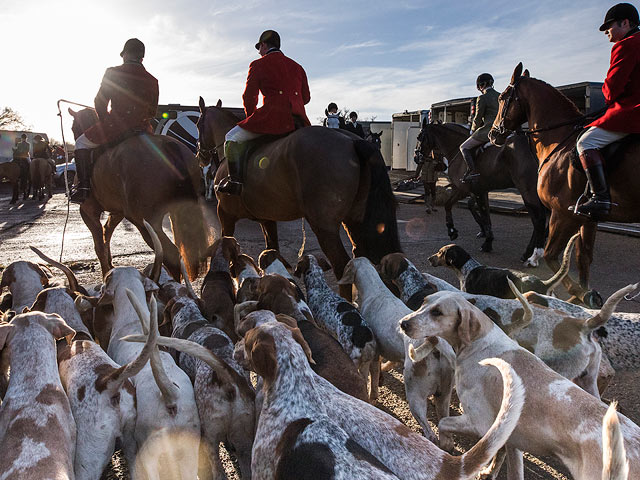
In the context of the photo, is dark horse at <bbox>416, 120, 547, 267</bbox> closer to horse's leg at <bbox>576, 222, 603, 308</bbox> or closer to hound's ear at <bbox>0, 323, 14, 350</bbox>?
horse's leg at <bbox>576, 222, 603, 308</bbox>

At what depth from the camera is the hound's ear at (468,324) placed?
2.74m

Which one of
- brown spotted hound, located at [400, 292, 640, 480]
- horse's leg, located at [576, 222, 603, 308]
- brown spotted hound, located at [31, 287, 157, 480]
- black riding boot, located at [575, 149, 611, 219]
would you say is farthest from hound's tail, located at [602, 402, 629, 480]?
horse's leg, located at [576, 222, 603, 308]

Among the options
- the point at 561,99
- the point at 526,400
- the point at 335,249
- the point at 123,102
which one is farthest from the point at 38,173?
the point at 526,400

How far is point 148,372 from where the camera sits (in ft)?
8.78

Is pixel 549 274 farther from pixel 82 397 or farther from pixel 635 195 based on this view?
pixel 82 397

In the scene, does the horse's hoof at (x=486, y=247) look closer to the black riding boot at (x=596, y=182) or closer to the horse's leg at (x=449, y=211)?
the horse's leg at (x=449, y=211)

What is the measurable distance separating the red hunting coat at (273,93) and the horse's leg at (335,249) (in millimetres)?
1357

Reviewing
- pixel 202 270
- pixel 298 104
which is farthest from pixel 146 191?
pixel 298 104

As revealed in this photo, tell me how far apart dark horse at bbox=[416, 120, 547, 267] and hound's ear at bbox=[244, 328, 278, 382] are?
590 centimetres

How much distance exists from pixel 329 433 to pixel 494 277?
2917 mm

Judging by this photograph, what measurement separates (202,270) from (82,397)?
10.9ft

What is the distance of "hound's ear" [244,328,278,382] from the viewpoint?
225cm

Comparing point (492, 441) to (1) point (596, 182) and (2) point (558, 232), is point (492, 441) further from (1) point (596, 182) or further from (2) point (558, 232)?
(2) point (558, 232)

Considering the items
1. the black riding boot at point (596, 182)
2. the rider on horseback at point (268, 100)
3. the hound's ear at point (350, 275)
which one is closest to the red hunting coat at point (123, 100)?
the rider on horseback at point (268, 100)
